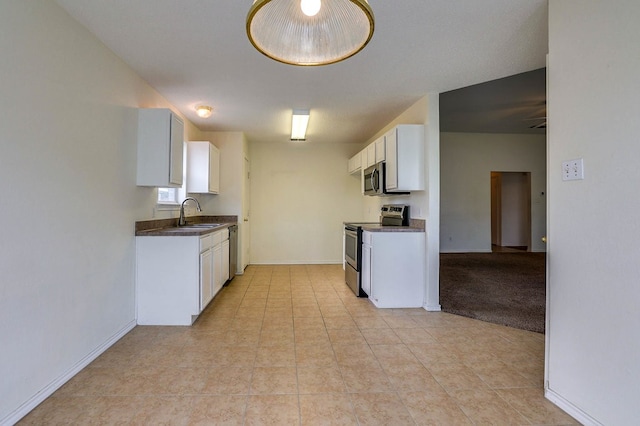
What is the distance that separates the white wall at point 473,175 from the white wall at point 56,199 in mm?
6102

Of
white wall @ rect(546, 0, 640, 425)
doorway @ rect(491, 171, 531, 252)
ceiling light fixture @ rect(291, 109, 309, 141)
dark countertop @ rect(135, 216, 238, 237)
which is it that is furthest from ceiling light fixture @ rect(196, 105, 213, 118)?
doorway @ rect(491, 171, 531, 252)

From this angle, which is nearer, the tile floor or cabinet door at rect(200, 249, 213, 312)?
the tile floor

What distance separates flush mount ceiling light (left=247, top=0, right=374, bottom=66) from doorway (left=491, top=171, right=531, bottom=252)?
845 centimetres

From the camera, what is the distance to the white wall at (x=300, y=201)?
6.06m

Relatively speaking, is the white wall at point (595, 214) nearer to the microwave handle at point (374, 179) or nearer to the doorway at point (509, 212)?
the microwave handle at point (374, 179)

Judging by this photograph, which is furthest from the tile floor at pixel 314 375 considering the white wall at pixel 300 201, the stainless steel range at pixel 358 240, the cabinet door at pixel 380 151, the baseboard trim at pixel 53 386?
the white wall at pixel 300 201

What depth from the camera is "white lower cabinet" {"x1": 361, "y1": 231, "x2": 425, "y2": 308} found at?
3449 millimetres

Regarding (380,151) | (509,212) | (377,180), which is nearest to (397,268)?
(377,180)

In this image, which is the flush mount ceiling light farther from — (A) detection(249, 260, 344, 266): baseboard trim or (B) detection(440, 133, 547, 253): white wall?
(B) detection(440, 133, 547, 253): white wall

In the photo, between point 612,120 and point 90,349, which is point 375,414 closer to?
point 612,120

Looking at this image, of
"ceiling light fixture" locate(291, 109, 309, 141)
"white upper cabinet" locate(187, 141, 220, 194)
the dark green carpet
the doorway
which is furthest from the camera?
the doorway

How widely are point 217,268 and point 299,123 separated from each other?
2277mm

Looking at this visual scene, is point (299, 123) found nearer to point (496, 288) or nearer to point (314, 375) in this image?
point (314, 375)

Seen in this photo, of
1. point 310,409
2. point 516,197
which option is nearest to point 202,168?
point 310,409
